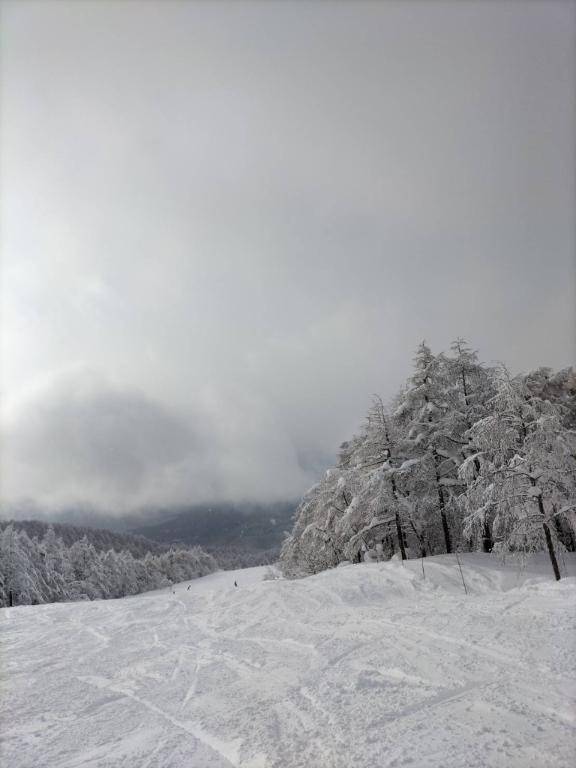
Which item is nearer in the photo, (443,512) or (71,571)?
(443,512)

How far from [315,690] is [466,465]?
45.1 feet

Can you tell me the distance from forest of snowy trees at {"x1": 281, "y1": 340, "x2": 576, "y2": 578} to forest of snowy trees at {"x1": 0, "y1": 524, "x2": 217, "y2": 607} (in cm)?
3981

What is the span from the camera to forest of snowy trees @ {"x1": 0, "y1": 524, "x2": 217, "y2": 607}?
155ft

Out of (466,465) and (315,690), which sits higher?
(466,465)

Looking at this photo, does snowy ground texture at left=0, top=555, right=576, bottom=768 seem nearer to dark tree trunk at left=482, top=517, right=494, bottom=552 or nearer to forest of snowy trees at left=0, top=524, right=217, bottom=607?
dark tree trunk at left=482, top=517, right=494, bottom=552

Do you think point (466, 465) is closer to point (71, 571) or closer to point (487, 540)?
point (487, 540)

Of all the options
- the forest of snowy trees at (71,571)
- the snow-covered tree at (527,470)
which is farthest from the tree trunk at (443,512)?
the forest of snowy trees at (71,571)

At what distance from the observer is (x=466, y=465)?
62.1 ft

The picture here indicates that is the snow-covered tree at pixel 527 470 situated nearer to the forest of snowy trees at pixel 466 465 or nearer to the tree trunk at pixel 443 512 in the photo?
the forest of snowy trees at pixel 466 465

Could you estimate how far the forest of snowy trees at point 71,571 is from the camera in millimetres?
47125

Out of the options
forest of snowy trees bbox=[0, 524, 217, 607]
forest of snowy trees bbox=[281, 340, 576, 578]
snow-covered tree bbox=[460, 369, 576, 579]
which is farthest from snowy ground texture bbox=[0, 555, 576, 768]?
forest of snowy trees bbox=[0, 524, 217, 607]

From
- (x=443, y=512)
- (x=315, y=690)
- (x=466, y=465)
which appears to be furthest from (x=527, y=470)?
(x=315, y=690)

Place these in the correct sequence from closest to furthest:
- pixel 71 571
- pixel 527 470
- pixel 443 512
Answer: pixel 527 470 → pixel 443 512 → pixel 71 571

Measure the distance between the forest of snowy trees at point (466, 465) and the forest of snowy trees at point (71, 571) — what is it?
3981cm
